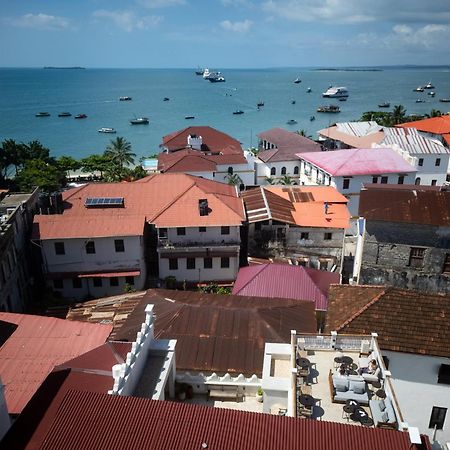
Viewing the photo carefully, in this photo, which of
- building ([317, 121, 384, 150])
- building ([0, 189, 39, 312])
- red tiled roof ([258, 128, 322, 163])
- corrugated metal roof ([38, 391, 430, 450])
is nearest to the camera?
corrugated metal roof ([38, 391, 430, 450])

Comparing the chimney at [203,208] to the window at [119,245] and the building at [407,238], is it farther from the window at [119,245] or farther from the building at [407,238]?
the building at [407,238]

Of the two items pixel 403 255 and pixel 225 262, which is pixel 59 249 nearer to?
pixel 225 262

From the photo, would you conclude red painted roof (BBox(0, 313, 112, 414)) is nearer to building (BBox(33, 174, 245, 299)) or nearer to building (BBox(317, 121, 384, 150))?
building (BBox(33, 174, 245, 299))

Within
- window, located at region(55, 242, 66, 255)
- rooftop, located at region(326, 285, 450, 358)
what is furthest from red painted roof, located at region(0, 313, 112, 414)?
window, located at region(55, 242, 66, 255)

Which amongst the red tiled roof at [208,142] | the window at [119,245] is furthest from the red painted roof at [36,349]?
the red tiled roof at [208,142]

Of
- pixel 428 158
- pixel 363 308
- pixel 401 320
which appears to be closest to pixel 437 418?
pixel 401 320

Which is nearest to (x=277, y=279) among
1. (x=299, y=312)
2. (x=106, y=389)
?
(x=299, y=312)
